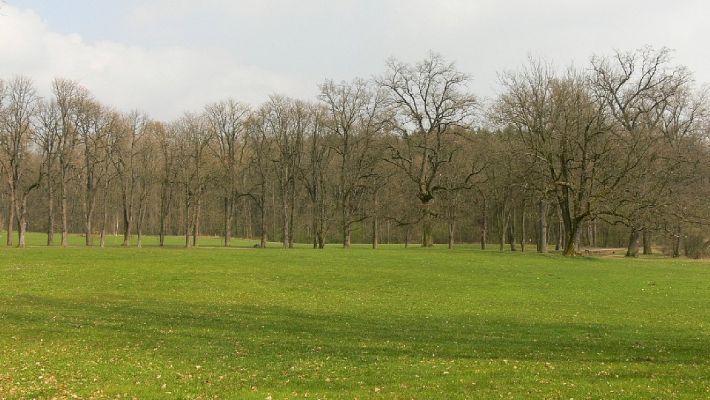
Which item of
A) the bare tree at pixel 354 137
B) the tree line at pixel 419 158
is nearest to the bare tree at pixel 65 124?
the tree line at pixel 419 158

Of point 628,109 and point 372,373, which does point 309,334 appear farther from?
point 628,109

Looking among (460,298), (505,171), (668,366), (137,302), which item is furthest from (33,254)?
(505,171)

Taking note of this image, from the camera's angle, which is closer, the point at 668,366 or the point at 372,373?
the point at 372,373

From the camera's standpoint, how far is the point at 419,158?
63.7 m

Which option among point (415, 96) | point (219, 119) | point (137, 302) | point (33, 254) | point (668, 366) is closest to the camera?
point (668, 366)

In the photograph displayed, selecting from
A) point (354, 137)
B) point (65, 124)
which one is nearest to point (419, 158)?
point (354, 137)

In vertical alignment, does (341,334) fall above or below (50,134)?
below

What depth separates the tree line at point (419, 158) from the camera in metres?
47.2

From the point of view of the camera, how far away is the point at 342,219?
60.7m

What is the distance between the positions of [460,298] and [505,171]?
35529 mm

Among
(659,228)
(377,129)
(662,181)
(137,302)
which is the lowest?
(137,302)

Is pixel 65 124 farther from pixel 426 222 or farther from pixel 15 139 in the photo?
pixel 426 222

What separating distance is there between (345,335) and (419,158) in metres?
51.2

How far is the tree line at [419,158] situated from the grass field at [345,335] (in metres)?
20.4
